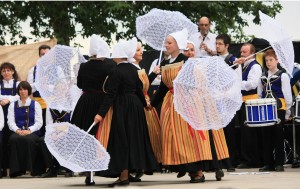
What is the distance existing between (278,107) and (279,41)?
217 centimetres

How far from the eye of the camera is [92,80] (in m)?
14.5

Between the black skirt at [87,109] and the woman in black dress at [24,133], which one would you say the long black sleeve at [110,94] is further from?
the woman in black dress at [24,133]

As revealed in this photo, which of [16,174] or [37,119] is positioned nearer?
[16,174]

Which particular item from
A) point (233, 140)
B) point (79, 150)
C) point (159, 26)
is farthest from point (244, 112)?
point (79, 150)

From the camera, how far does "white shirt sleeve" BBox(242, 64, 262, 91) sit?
1708 centimetres

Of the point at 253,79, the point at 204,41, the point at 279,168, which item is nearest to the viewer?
the point at 279,168

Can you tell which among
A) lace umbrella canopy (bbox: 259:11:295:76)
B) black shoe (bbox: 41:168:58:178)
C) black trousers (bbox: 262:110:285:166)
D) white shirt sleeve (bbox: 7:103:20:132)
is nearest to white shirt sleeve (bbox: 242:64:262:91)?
black trousers (bbox: 262:110:285:166)

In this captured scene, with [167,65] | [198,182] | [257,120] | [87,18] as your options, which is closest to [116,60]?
[167,65]

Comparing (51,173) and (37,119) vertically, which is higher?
(37,119)

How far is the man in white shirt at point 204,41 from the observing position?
1719 centimetres

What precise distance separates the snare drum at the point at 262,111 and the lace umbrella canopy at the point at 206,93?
106 inches

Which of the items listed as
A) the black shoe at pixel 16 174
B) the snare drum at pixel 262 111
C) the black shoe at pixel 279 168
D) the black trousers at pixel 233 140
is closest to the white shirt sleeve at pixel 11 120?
the black shoe at pixel 16 174

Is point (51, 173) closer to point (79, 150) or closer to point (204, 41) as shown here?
point (204, 41)

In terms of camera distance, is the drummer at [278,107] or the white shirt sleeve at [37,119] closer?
the drummer at [278,107]
